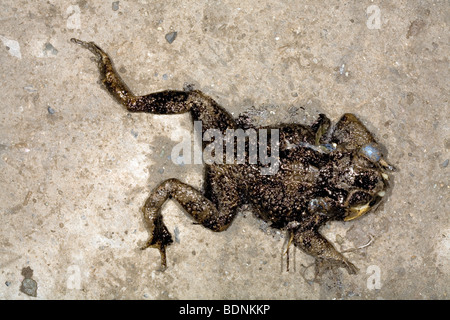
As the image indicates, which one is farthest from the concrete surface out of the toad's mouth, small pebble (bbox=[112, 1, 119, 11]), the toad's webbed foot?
the toad's mouth

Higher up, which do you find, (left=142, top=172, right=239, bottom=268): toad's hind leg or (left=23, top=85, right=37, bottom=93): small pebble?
(left=23, top=85, right=37, bottom=93): small pebble

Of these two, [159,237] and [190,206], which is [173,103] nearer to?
[190,206]

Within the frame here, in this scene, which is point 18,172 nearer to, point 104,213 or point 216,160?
point 104,213

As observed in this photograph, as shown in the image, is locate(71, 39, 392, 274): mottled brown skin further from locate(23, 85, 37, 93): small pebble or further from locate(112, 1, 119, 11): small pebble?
locate(23, 85, 37, 93): small pebble

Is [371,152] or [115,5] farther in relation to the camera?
[115,5]

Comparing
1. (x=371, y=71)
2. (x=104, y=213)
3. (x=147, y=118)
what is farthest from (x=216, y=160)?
(x=371, y=71)

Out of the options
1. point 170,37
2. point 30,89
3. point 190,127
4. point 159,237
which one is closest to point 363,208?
point 190,127
